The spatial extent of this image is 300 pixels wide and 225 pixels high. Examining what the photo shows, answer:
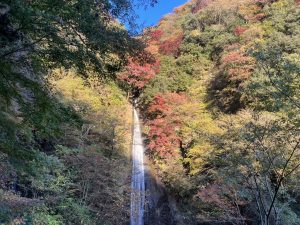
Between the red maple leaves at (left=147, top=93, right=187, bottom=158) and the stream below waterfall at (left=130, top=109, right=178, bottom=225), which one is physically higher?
the red maple leaves at (left=147, top=93, right=187, bottom=158)

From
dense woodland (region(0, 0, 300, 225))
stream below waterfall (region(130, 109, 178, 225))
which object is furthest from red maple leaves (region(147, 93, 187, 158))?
stream below waterfall (region(130, 109, 178, 225))

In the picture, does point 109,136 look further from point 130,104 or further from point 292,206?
point 130,104

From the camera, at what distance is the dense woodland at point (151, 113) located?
4820 mm

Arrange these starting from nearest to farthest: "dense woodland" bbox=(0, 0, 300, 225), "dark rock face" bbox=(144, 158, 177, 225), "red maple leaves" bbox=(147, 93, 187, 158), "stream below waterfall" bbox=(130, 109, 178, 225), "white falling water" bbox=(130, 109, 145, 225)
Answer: "dense woodland" bbox=(0, 0, 300, 225)
"white falling water" bbox=(130, 109, 145, 225)
"stream below waterfall" bbox=(130, 109, 178, 225)
"dark rock face" bbox=(144, 158, 177, 225)
"red maple leaves" bbox=(147, 93, 187, 158)

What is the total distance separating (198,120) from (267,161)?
340 inches

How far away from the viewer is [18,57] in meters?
5.11

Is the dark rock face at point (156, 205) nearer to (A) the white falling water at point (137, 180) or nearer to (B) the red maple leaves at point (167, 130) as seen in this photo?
(A) the white falling water at point (137, 180)

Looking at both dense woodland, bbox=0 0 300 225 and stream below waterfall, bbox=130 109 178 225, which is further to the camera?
stream below waterfall, bbox=130 109 178 225

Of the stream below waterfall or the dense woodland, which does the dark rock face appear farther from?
the dense woodland

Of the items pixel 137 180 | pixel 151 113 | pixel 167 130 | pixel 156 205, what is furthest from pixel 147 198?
pixel 151 113

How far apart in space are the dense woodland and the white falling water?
669mm

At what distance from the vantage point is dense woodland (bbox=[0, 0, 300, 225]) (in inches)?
190

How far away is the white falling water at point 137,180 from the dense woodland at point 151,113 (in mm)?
669

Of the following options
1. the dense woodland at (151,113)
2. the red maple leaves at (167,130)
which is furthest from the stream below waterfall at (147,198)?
the red maple leaves at (167,130)
